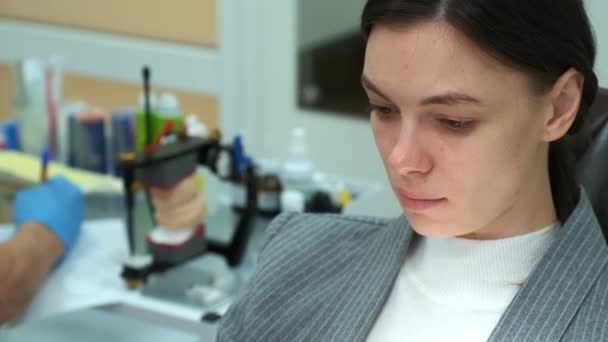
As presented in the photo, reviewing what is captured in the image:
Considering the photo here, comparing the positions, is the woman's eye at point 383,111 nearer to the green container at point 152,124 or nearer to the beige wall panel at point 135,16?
the green container at point 152,124

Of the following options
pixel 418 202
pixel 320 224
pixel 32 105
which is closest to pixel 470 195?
pixel 418 202

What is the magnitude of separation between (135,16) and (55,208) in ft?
2.53

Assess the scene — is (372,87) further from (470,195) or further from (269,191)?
(269,191)

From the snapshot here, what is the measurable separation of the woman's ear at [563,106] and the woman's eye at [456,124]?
0.10 meters

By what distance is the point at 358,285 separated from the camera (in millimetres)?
1062

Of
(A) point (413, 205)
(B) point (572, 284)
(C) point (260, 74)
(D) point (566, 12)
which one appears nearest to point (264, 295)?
(A) point (413, 205)

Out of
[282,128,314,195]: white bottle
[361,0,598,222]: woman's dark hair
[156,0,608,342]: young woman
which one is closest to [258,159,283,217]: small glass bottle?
[282,128,314,195]: white bottle

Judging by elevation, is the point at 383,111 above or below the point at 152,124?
above

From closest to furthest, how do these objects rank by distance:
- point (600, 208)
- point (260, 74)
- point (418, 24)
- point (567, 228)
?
point (418, 24)
point (567, 228)
point (600, 208)
point (260, 74)

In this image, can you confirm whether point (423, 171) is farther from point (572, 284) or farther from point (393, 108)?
point (572, 284)

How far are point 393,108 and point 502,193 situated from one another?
145 mm

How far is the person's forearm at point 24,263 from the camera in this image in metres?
1.34

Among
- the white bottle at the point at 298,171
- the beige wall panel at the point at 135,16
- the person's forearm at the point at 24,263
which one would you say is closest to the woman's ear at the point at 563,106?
the white bottle at the point at 298,171

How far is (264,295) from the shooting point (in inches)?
43.2
